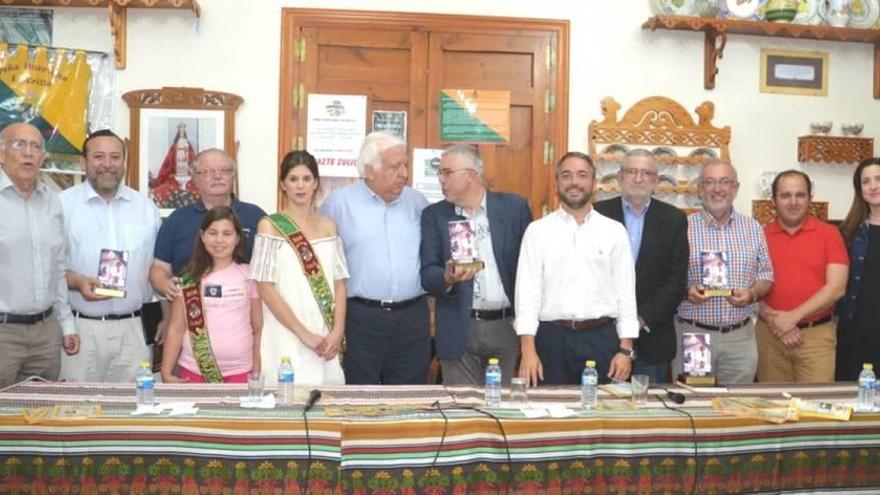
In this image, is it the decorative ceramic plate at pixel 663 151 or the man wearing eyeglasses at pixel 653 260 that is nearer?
the man wearing eyeglasses at pixel 653 260

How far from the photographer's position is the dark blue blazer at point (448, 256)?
3613mm

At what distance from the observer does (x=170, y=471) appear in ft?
8.07

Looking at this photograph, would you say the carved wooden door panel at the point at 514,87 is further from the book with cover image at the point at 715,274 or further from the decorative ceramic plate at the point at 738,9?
the book with cover image at the point at 715,274

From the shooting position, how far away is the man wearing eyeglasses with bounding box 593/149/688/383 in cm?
366

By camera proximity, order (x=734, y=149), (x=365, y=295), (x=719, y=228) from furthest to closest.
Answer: (x=734, y=149) → (x=719, y=228) → (x=365, y=295)

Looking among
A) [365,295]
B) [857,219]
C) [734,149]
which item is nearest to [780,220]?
[857,219]

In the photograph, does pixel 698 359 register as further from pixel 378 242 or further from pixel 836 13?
pixel 836 13

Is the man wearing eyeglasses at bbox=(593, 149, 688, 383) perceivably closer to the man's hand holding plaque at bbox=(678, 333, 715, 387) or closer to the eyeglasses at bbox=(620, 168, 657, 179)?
the eyeglasses at bbox=(620, 168, 657, 179)

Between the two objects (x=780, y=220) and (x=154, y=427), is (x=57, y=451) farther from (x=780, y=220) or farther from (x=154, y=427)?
(x=780, y=220)

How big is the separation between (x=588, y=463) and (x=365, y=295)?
4.80 feet

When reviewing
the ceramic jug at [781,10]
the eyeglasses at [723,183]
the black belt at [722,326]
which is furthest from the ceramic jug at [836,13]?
the black belt at [722,326]

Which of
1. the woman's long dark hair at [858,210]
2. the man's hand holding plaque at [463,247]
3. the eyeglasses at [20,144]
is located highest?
the eyeglasses at [20,144]

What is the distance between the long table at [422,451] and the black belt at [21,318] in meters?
0.73

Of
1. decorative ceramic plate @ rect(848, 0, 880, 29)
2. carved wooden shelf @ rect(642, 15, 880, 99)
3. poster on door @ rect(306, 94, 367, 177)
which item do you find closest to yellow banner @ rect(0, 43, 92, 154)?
poster on door @ rect(306, 94, 367, 177)
